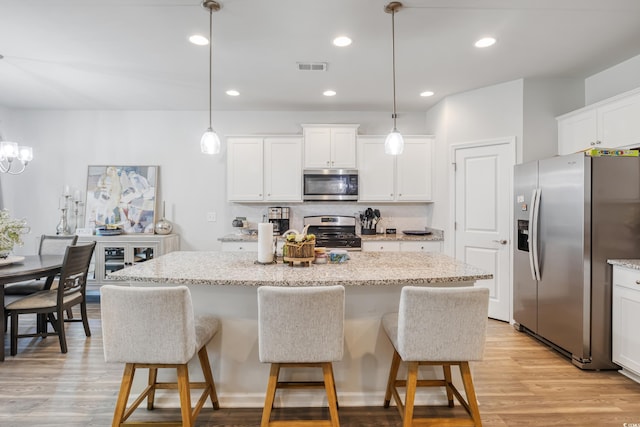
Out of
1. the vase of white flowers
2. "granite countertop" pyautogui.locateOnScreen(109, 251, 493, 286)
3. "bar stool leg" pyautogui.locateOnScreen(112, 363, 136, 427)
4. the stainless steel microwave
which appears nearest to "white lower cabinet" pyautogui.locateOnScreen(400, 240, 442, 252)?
the stainless steel microwave

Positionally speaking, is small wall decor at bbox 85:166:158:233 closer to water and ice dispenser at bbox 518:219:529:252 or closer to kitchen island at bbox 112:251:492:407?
kitchen island at bbox 112:251:492:407

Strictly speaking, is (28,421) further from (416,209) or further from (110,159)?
(416,209)

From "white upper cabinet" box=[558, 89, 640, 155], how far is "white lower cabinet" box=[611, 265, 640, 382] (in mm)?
1129

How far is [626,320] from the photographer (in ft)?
8.07

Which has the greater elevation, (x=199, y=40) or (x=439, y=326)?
(x=199, y=40)

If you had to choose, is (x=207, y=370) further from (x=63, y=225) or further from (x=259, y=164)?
(x=63, y=225)

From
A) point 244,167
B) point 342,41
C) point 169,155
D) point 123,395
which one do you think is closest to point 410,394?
point 123,395

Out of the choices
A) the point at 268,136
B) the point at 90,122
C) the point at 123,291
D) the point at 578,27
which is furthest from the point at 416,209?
the point at 90,122

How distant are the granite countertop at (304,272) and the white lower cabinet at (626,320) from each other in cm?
132

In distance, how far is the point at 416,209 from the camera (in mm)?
4844

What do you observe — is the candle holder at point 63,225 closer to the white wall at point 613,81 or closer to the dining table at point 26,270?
the dining table at point 26,270

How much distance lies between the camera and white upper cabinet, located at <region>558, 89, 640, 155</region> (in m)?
2.77

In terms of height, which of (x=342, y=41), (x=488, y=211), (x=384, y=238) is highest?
(x=342, y=41)

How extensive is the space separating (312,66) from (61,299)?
3084 millimetres
